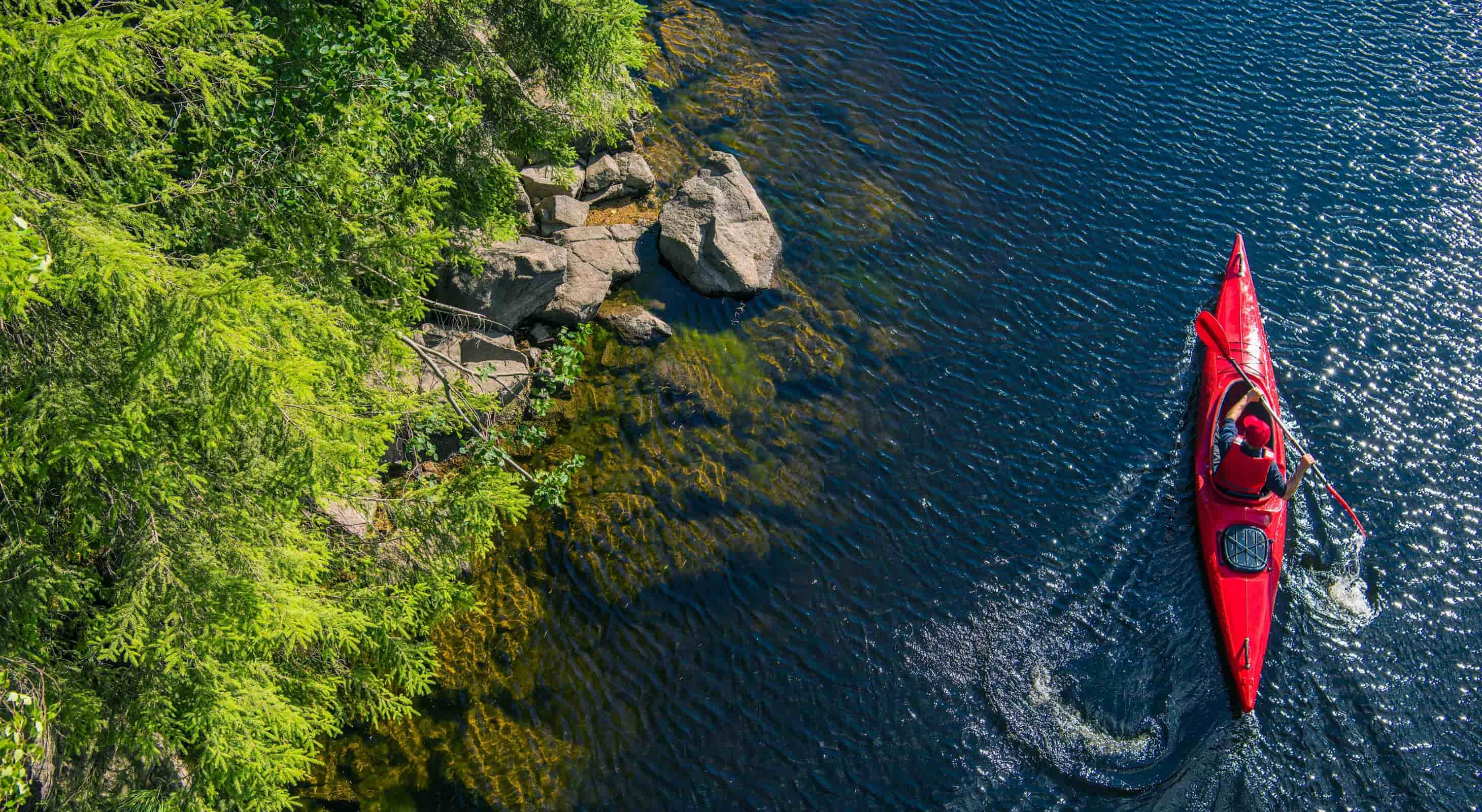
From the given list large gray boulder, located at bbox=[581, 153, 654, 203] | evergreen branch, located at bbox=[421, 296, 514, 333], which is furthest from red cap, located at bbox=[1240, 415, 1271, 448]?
evergreen branch, located at bbox=[421, 296, 514, 333]

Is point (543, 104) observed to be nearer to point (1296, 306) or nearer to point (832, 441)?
point (832, 441)

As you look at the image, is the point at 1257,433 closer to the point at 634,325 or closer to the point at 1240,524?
the point at 1240,524

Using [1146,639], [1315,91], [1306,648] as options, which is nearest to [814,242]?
[1146,639]

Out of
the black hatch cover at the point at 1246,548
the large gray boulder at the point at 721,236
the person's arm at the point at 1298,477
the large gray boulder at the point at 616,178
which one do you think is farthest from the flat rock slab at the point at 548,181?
the person's arm at the point at 1298,477

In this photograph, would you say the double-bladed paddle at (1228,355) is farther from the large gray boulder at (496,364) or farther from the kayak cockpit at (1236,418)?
the large gray boulder at (496,364)

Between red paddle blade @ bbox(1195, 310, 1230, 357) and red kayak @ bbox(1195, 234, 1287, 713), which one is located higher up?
red paddle blade @ bbox(1195, 310, 1230, 357)

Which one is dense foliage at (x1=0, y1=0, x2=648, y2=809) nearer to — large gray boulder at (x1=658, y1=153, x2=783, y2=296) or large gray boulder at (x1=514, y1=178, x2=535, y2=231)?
large gray boulder at (x1=514, y1=178, x2=535, y2=231)

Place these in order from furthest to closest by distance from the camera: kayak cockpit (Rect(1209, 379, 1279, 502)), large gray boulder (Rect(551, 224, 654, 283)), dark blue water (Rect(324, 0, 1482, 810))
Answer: large gray boulder (Rect(551, 224, 654, 283)), kayak cockpit (Rect(1209, 379, 1279, 502)), dark blue water (Rect(324, 0, 1482, 810))
